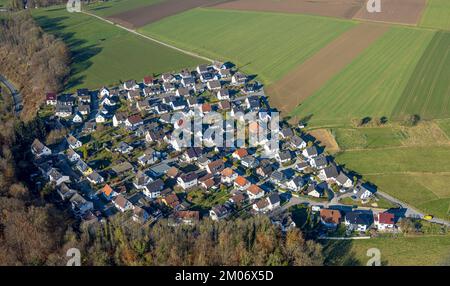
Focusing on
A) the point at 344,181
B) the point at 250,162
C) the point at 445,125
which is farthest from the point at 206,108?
the point at 445,125

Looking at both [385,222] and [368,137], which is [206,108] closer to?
[368,137]

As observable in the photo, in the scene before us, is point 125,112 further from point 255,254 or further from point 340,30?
point 340,30

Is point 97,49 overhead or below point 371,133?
overhead

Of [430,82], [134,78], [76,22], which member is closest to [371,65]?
[430,82]

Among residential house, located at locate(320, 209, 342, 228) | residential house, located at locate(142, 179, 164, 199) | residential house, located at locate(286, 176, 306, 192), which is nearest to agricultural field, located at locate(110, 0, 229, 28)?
residential house, located at locate(142, 179, 164, 199)

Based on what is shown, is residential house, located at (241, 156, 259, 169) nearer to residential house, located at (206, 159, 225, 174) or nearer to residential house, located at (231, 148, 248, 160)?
residential house, located at (231, 148, 248, 160)

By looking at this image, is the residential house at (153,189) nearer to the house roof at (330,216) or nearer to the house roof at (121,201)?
the house roof at (121,201)

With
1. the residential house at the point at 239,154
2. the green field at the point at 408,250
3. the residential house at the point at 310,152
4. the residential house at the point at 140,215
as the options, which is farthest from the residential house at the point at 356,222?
the residential house at the point at 140,215
